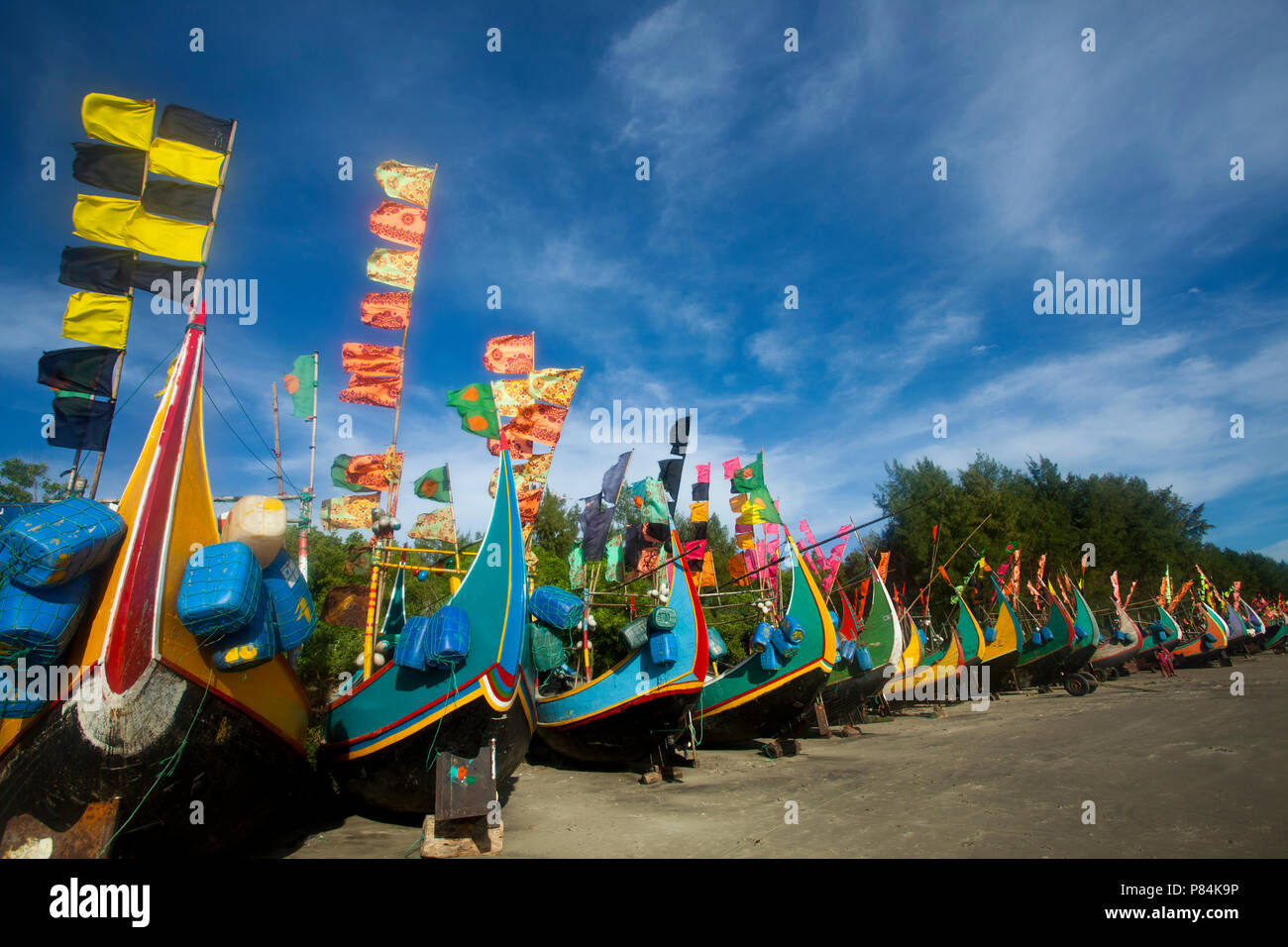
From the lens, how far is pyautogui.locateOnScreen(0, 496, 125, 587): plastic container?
483cm

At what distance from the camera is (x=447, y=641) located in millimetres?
7273

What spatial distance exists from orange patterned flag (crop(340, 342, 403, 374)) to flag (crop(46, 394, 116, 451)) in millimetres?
3156

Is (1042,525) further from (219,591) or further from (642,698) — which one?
(219,591)

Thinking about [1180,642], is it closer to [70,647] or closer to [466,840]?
[466,840]

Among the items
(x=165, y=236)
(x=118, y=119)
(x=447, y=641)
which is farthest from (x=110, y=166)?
(x=447, y=641)

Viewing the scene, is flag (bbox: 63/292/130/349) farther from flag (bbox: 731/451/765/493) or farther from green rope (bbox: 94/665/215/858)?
flag (bbox: 731/451/765/493)

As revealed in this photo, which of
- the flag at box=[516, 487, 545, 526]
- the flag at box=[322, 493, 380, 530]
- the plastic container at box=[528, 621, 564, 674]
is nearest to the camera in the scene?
the flag at box=[322, 493, 380, 530]

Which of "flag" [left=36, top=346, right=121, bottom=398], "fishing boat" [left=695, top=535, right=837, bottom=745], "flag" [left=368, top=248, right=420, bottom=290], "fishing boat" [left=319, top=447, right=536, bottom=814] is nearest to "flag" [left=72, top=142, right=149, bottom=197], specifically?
"flag" [left=36, top=346, right=121, bottom=398]

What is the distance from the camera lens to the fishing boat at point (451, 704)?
7.46 meters

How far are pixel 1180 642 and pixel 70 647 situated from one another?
3946 centimetres

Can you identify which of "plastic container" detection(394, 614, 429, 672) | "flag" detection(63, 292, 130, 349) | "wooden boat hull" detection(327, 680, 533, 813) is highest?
"flag" detection(63, 292, 130, 349)

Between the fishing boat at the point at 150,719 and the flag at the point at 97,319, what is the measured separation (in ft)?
5.60
